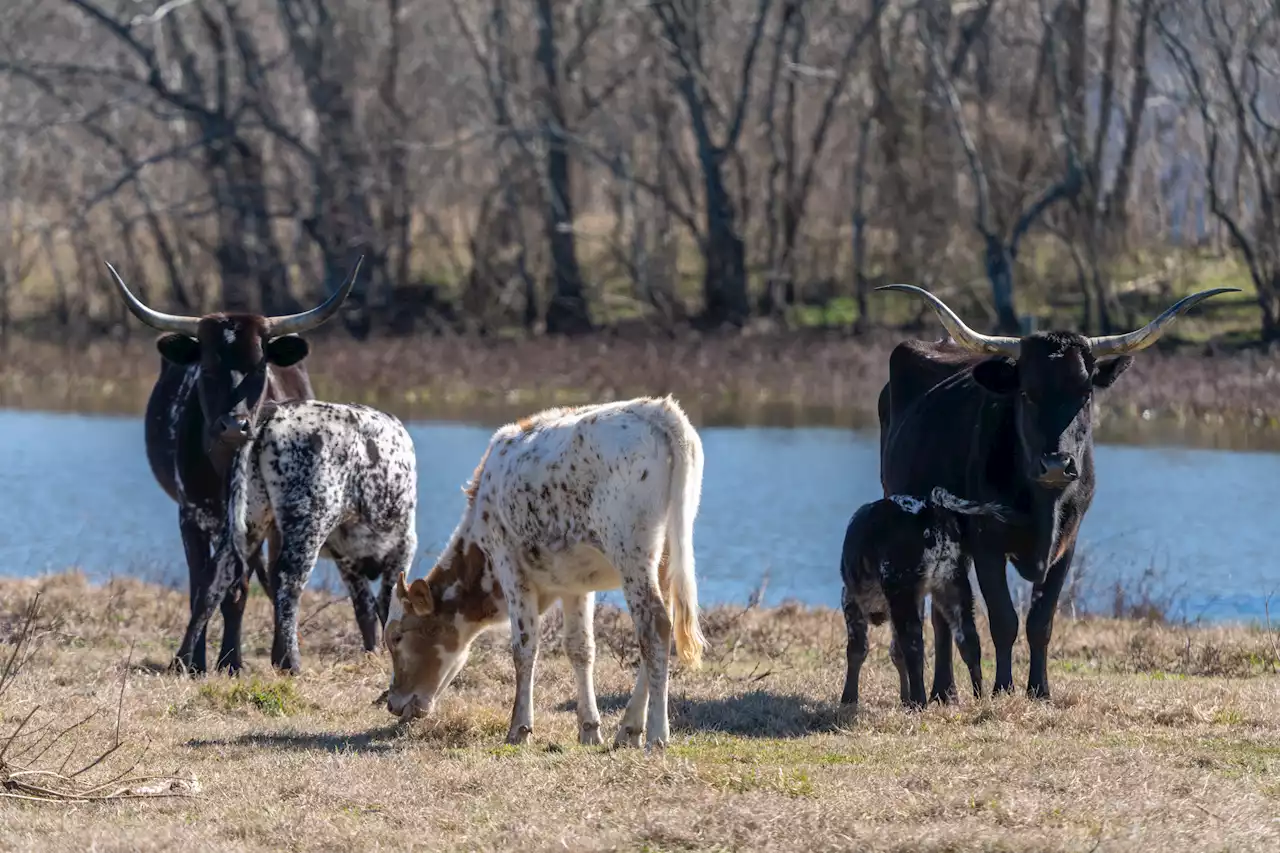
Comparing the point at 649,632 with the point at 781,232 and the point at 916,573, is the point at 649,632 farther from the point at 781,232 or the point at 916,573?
the point at 781,232

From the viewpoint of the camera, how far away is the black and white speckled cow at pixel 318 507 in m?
11.4

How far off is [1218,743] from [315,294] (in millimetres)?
33279

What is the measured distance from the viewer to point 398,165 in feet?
132

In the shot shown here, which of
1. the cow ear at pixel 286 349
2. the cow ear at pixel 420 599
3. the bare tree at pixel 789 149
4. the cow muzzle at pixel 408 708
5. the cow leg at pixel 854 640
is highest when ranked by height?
the bare tree at pixel 789 149

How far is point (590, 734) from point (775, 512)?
12.3 meters

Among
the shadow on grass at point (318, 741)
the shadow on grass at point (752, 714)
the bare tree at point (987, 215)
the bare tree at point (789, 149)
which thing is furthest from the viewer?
the bare tree at point (789, 149)

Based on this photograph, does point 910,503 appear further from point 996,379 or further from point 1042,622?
point 1042,622

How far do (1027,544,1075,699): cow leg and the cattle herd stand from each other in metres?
0.02

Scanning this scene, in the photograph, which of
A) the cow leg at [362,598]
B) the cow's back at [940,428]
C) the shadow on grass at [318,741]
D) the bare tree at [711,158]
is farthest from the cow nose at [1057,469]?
the bare tree at [711,158]

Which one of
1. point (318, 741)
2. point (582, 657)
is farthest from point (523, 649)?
point (318, 741)

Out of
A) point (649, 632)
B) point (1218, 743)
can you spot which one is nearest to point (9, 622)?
point (649, 632)

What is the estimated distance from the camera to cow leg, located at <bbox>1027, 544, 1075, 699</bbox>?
10.1 meters

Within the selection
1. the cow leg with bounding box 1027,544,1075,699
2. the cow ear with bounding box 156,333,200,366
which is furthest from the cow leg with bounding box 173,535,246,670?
the cow leg with bounding box 1027,544,1075,699

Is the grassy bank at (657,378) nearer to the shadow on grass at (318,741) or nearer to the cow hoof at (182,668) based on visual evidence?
the cow hoof at (182,668)
